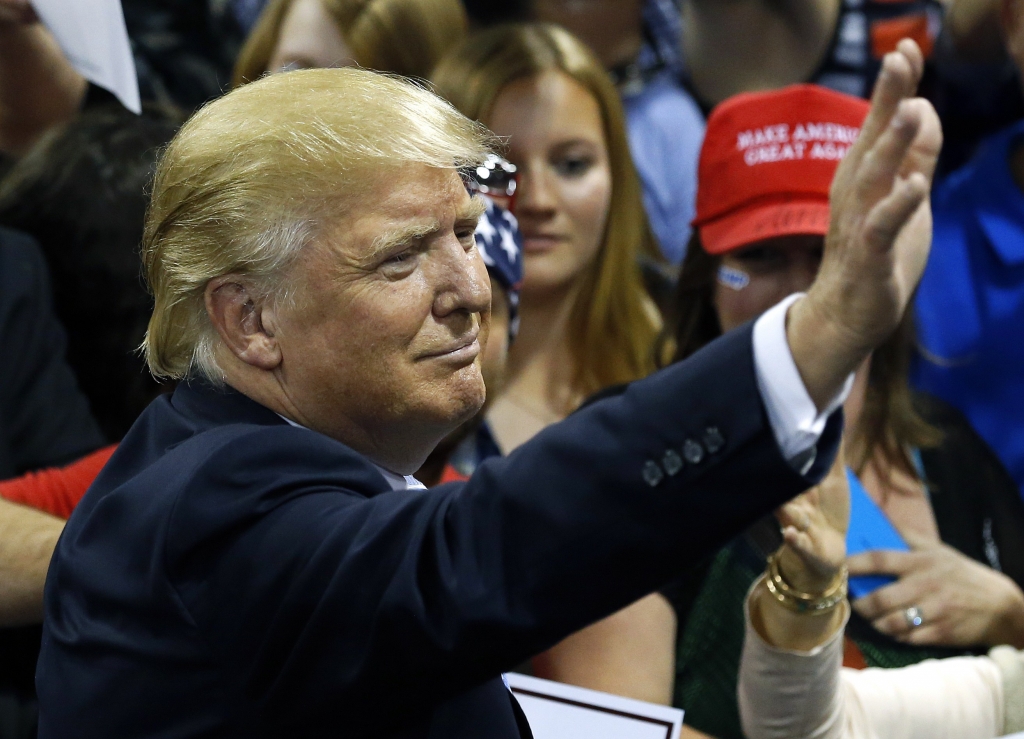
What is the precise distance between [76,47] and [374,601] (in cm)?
134

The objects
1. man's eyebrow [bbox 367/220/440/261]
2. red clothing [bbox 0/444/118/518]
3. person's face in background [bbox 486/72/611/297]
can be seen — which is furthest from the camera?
person's face in background [bbox 486/72/611/297]

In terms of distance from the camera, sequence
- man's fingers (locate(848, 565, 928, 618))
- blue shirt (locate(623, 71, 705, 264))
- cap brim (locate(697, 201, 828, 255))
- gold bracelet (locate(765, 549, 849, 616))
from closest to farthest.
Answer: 1. gold bracelet (locate(765, 549, 849, 616))
2. man's fingers (locate(848, 565, 928, 618))
3. cap brim (locate(697, 201, 828, 255))
4. blue shirt (locate(623, 71, 705, 264))

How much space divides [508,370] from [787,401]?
1.81 metres

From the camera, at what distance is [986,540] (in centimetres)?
245

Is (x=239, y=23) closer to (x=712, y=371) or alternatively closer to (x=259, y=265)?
(x=259, y=265)

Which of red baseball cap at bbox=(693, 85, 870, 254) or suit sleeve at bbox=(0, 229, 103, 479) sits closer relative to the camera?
suit sleeve at bbox=(0, 229, 103, 479)

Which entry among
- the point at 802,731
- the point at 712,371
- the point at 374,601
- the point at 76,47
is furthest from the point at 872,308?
the point at 76,47

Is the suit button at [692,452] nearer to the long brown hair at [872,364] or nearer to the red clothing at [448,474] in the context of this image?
the red clothing at [448,474]

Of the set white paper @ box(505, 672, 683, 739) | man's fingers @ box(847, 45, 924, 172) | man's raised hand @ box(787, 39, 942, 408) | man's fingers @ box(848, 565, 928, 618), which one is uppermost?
man's fingers @ box(847, 45, 924, 172)

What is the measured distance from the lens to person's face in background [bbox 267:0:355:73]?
298 centimetres

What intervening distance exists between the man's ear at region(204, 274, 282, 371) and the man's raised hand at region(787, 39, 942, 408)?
20.4 inches

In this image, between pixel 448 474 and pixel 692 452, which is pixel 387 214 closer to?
pixel 692 452

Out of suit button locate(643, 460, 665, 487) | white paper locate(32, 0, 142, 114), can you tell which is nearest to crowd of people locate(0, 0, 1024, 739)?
suit button locate(643, 460, 665, 487)

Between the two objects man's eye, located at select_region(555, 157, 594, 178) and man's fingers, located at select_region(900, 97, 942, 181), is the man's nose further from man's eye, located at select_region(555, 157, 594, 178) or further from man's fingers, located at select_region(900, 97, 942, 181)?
man's eye, located at select_region(555, 157, 594, 178)
